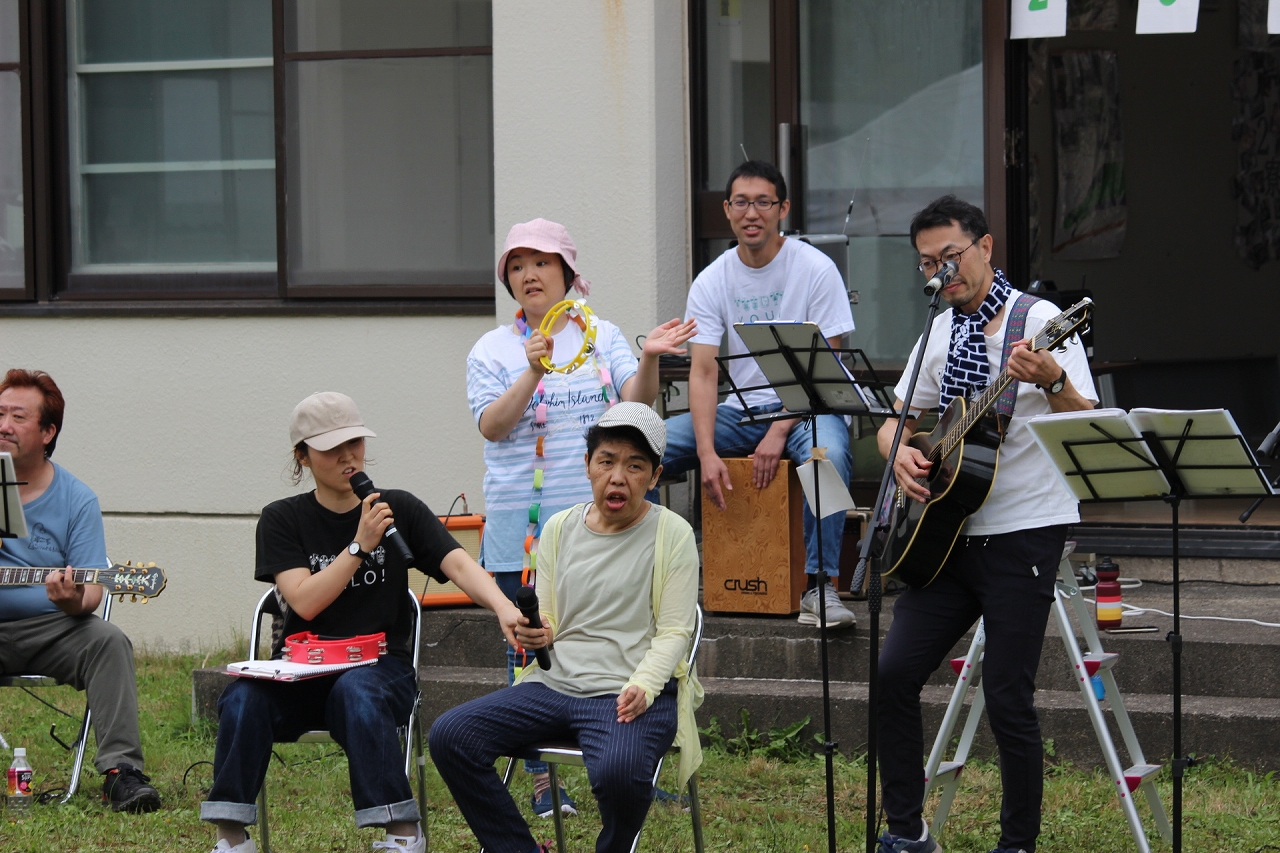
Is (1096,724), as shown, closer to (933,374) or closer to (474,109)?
(933,374)

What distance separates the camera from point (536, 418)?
17.6ft

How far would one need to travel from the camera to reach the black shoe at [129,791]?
18.2 feet

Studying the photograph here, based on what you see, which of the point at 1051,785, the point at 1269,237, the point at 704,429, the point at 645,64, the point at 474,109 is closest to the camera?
the point at 1051,785

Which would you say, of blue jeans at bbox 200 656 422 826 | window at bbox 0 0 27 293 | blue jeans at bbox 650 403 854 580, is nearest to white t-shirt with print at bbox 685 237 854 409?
blue jeans at bbox 650 403 854 580

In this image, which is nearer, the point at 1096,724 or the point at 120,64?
the point at 1096,724

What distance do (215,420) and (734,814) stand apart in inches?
146

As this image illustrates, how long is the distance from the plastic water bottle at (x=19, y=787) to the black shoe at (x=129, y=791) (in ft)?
0.84

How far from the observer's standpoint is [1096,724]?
4.60 metres

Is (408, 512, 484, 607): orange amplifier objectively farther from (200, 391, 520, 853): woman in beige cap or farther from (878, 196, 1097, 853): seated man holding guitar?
(878, 196, 1097, 853): seated man holding guitar

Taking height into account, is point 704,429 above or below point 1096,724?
above

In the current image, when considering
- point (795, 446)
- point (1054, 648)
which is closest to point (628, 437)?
point (795, 446)

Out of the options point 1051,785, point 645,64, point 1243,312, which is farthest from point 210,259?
point 1243,312

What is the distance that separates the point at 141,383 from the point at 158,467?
16.6 inches

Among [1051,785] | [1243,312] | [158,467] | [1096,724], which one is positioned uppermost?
[1243,312]
